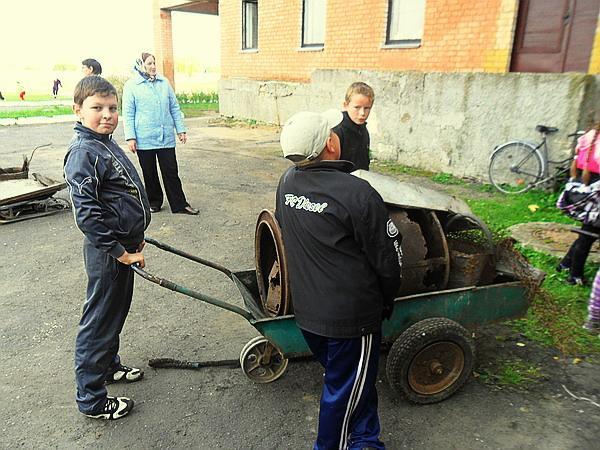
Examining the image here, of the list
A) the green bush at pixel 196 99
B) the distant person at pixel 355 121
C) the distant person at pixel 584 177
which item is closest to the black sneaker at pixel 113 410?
the distant person at pixel 355 121

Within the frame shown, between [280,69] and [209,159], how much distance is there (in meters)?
5.47

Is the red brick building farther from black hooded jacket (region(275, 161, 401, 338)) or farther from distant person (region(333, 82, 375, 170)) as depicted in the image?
black hooded jacket (region(275, 161, 401, 338))

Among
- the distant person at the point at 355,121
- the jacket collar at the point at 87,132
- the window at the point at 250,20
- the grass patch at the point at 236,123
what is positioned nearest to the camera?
the jacket collar at the point at 87,132

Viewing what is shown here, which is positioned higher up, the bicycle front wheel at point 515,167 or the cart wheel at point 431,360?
the bicycle front wheel at point 515,167

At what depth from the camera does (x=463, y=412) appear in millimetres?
3023

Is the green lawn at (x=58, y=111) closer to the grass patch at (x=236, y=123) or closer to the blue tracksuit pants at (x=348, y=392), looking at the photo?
the grass patch at (x=236, y=123)

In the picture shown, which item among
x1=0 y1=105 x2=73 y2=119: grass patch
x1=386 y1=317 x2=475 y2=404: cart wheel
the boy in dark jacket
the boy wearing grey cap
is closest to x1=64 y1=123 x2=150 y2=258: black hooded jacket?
the boy in dark jacket

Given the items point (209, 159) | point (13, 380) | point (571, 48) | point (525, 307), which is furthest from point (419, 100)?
point (13, 380)

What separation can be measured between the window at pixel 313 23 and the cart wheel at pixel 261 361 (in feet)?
37.2

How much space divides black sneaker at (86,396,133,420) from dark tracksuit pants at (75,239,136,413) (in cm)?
4

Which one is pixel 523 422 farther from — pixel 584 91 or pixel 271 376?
pixel 584 91

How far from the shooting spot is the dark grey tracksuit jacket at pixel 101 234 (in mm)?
2604

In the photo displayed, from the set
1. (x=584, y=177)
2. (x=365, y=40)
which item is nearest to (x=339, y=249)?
(x=584, y=177)

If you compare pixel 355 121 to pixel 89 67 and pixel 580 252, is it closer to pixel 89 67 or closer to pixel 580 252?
pixel 580 252
